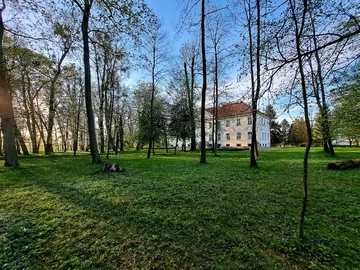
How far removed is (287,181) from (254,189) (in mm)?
1503

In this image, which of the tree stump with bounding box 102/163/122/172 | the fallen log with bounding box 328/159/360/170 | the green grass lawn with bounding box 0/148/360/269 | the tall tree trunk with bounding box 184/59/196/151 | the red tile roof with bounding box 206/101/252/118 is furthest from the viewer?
the tall tree trunk with bounding box 184/59/196/151

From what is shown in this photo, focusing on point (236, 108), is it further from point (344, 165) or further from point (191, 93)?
point (344, 165)

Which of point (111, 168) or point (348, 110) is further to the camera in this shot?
point (111, 168)

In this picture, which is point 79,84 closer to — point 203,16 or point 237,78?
point 203,16

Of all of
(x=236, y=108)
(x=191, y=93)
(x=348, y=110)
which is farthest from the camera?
(x=191, y=93)

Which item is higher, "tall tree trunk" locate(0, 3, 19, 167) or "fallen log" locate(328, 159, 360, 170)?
"tall tree trunk" locate(0, 3, 19, 167)

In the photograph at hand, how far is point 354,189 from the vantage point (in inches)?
158

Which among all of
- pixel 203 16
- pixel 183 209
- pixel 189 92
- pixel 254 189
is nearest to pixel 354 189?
pixel 254 189

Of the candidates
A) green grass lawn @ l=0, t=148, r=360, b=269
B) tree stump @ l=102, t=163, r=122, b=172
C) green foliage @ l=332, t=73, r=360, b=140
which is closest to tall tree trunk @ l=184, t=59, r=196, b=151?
tree stump @ l=102, t=163, r=122, b=172

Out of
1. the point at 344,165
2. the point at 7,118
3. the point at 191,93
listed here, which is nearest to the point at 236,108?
the point at 191,93

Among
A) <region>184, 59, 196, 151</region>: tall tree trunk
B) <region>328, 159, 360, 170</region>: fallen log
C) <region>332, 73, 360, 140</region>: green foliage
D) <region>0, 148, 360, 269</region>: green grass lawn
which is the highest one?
<region>184, 59, 196, 151</region>: tall tree trunk

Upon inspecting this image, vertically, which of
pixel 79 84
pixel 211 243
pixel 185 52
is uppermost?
→ pixel 185 52

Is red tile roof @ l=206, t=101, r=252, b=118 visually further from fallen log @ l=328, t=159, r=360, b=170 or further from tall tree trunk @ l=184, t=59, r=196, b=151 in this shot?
fallen log @ l=328, t=159, r=360, b=170

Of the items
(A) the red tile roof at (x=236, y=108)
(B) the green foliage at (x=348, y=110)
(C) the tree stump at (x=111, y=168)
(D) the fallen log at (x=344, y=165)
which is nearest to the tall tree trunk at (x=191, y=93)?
(A) the red tile roof at (x=236, y=108)
